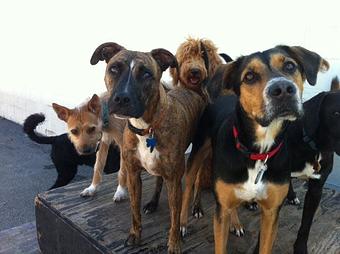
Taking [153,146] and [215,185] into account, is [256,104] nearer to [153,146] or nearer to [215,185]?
[215,185]

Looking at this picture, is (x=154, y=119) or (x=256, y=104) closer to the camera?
(x=256, y=104)

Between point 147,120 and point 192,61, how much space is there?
953 mm

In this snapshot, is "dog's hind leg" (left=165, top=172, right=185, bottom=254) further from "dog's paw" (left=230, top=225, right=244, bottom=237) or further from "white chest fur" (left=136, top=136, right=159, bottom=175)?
"dog's paw" (left=230, top=225, right=244, bottom=237)

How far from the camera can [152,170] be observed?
2.42m

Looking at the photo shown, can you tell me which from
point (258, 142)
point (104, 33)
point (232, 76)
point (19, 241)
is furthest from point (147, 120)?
point (104, 33)

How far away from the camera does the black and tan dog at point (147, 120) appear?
2172mm

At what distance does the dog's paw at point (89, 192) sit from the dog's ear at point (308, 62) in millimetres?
2146

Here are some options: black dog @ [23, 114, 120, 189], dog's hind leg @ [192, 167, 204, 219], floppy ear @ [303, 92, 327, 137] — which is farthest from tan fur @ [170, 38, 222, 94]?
black dog @ [23, 114, 120, 189]

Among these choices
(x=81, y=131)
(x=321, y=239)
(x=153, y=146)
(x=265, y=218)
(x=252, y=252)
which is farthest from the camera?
(x=81, y=131)

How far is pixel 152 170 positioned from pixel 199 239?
689 millimetres

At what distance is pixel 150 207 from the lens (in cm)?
306

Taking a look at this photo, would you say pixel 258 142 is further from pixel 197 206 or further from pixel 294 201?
pixel 294 201

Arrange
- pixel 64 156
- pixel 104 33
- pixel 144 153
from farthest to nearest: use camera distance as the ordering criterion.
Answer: pixel 104 33 < pixel 64 156 < pixel 144 153

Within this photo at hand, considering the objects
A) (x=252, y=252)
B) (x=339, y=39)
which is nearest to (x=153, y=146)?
(x=252, y=252)
